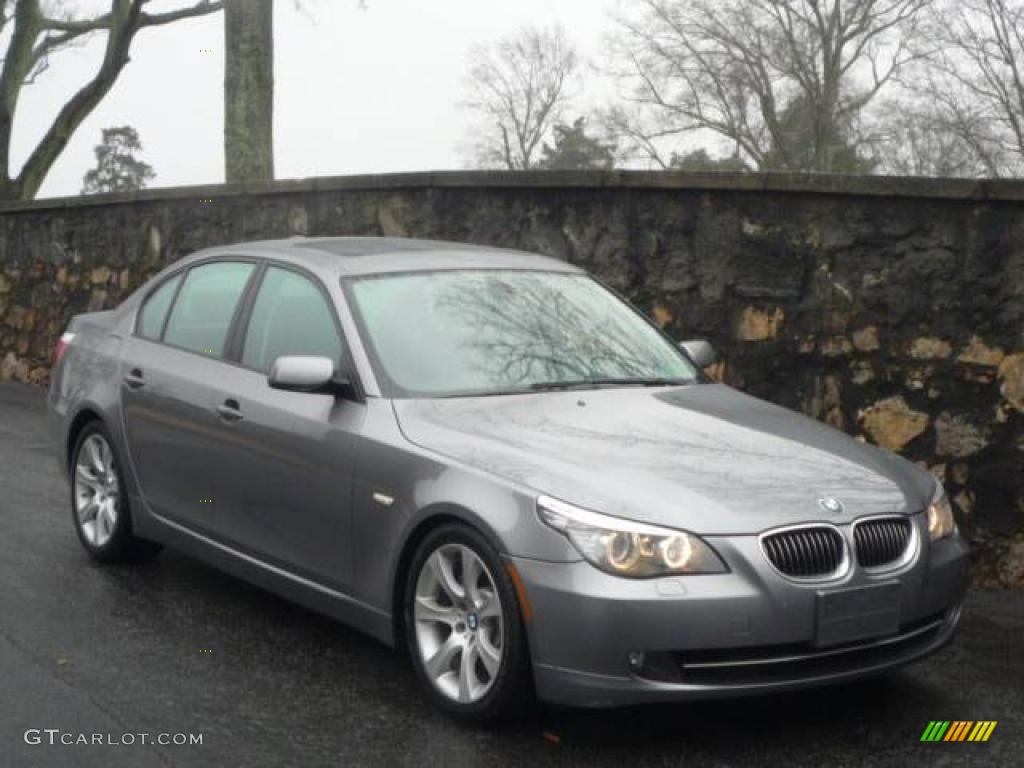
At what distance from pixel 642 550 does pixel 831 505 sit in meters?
0.66

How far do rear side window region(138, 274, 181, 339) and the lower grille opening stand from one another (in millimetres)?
3314

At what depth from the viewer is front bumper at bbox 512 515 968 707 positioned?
4484mm

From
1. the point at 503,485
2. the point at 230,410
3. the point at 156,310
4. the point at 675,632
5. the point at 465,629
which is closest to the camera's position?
the point at 675,632

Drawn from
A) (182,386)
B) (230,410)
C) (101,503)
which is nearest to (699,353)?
(230,410)

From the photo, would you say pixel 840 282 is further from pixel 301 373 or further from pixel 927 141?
pixel 927 141

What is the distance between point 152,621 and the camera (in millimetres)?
6184

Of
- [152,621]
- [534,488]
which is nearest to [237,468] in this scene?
[152,621]

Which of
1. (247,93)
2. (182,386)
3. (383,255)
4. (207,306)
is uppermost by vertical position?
(247,93)

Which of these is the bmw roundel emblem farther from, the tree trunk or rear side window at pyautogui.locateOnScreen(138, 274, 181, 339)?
the tree trunk

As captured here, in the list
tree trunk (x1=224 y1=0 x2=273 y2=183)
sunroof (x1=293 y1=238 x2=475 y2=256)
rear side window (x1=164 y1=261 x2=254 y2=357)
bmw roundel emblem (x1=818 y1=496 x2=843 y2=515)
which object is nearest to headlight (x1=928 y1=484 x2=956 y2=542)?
bmw roundel emblem (x1=818 y1=496 x2=843 y2=515)

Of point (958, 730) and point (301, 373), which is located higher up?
point (301, 373)

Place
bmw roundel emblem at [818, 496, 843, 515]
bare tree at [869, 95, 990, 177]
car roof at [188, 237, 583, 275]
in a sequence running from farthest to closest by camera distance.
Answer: bare tree at [869, 95, 990, 177] < car roof at [188, 237, 583, 275] < bmw roundel emblem at [818, 496, 843, 515]

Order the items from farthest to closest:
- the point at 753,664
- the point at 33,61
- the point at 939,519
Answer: the point at 33,61
the point at 939,519
the point at 753,664

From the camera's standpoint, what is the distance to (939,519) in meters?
5.23
